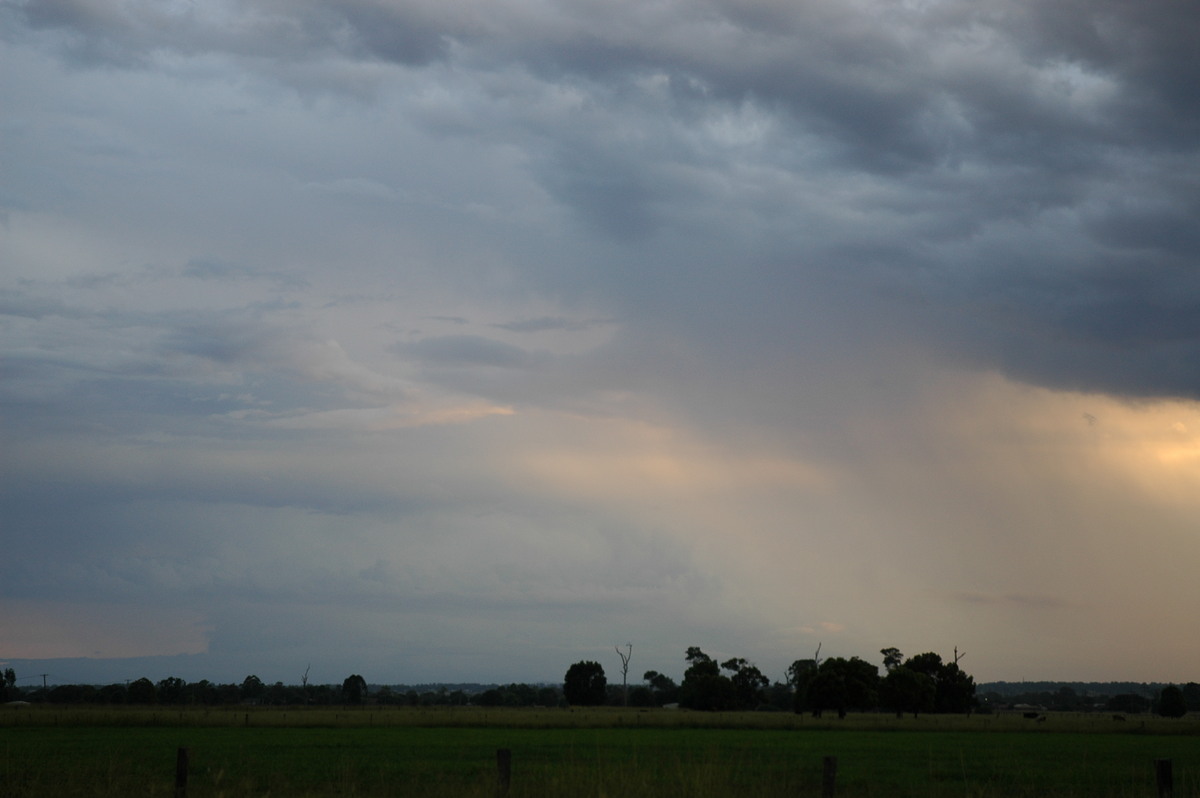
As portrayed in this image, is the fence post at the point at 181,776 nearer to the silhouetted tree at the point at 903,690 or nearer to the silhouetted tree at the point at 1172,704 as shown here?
the silhouetted tree at the point at 903,690

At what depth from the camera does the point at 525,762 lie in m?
37.2

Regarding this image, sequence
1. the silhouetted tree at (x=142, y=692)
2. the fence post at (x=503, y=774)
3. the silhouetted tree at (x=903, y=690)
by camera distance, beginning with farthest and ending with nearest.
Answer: the silhouetted tree at (x=142, y=692) → the silhouetted tree at (x=903, y=690) → the fence post at (x=503, y=774)

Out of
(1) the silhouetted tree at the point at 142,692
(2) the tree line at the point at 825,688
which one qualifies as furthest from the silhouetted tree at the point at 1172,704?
(1) the silhouetted tree at the point at 142,692

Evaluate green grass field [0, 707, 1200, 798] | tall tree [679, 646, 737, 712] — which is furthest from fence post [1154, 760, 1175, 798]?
tall tree [679, 646, 737, 712]

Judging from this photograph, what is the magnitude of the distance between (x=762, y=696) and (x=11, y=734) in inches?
4884

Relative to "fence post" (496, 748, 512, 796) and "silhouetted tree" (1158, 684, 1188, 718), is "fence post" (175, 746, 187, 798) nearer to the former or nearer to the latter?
"fence post" (496, 748, 512, 796)

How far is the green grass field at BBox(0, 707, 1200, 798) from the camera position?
17.2m

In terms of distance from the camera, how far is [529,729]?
7056 centimetres

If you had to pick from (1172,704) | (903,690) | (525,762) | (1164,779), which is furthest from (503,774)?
(1172,704)

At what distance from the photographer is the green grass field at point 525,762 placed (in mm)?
17250

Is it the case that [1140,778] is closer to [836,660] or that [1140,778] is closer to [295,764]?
[295,764]

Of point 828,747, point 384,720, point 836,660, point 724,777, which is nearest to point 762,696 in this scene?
point 836,660

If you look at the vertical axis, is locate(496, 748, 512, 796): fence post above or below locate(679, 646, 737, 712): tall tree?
above

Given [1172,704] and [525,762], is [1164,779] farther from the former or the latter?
[1172,704]
